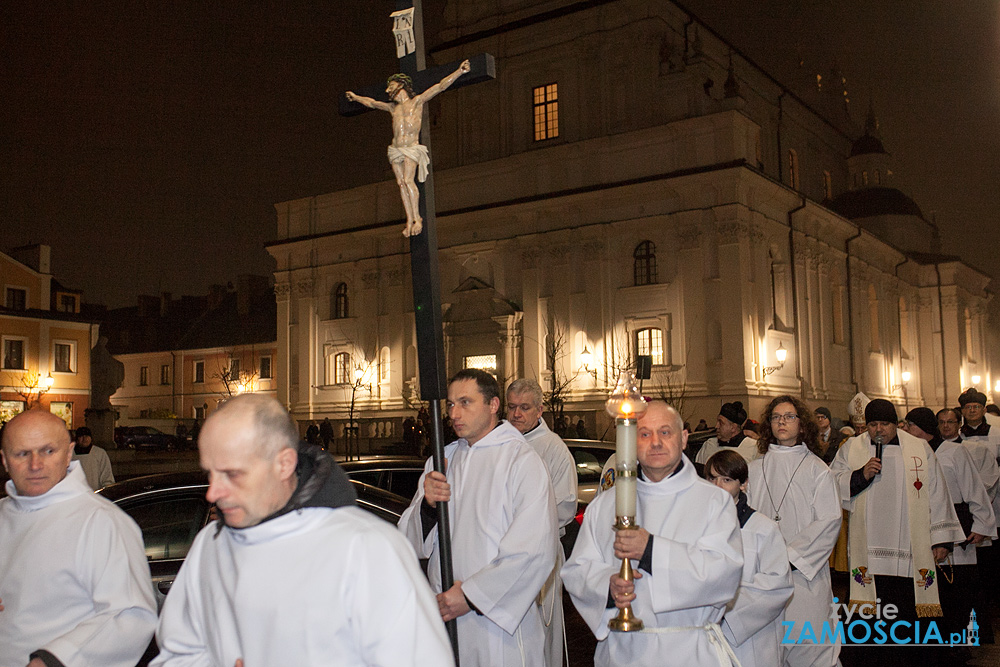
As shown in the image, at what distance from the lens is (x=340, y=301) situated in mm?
41281

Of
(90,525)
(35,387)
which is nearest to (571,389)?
(35,387)

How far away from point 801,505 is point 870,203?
166ft

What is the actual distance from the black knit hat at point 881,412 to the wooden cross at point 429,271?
4783 mm

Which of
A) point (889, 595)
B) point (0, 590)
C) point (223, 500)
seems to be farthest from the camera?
point (889, 595)

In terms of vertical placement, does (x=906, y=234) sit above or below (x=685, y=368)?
above

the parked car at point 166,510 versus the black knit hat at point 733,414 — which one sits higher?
the black knit hat at point 733,414

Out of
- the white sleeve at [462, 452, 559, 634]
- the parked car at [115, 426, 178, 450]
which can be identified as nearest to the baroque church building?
the parked car at [115, 426, 178, 450]

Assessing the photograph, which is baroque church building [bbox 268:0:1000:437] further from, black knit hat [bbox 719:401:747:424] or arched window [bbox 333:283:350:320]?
black knit hat [bbox 719:401:747:424]

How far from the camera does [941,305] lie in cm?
5028

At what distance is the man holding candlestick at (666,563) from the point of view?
13.3 ft

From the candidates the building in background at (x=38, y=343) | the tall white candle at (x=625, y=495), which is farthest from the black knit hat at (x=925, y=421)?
the building in background at (x=38, y=343)

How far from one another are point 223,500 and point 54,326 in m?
48.4

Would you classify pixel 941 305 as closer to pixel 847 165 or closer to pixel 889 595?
pixel 847 165

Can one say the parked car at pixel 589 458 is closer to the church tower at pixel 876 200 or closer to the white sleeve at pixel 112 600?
the white sleeve at pixel 112 600
